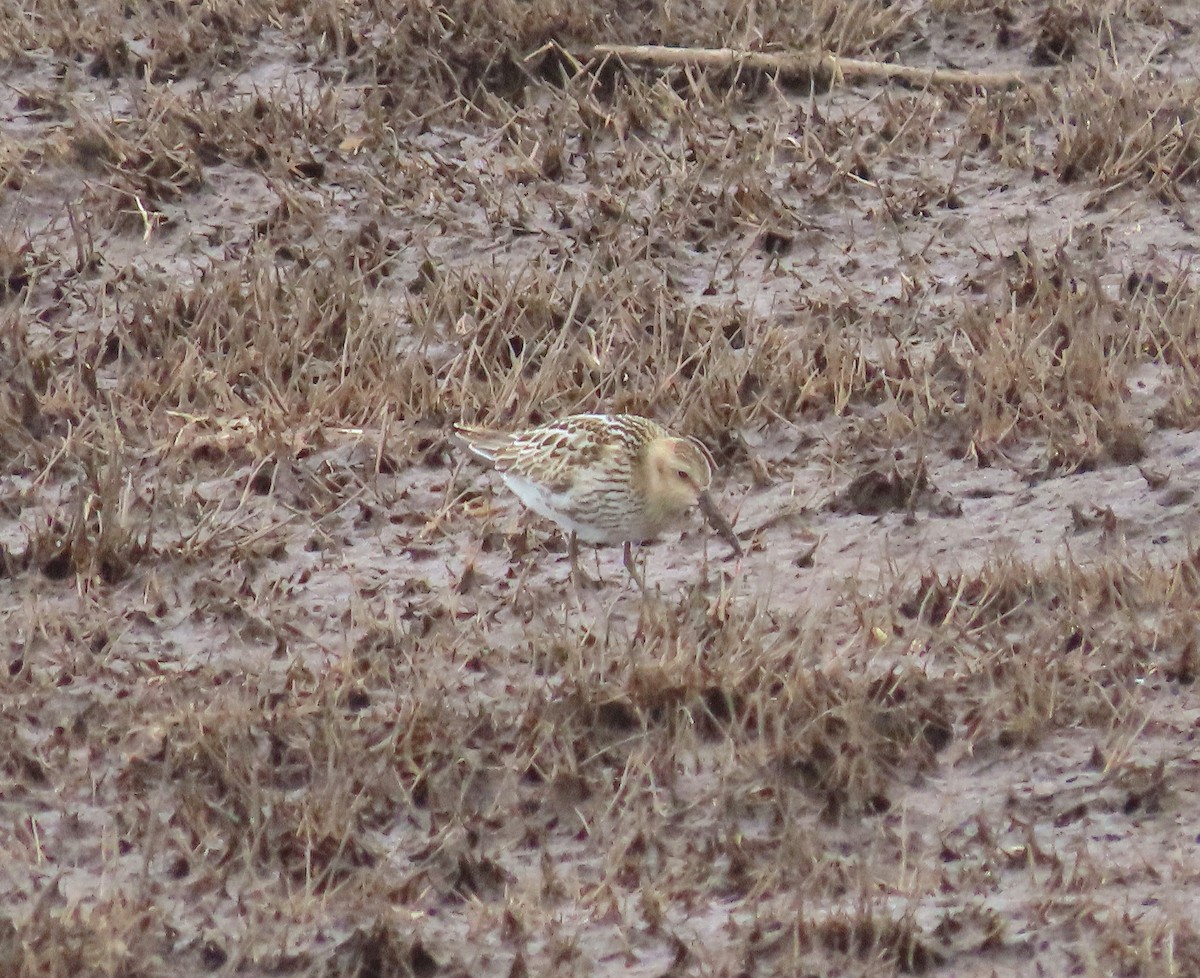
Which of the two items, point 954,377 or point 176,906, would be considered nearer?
point 176,906

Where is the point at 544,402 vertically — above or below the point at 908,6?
below

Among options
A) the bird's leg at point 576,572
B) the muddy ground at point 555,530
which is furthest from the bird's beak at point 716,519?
the bird's leg at point 576,572

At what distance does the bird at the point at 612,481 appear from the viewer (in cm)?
612

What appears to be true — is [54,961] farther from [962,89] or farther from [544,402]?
[962,89]

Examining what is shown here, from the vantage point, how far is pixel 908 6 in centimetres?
982

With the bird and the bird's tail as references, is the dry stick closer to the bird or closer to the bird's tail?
the bird's tail

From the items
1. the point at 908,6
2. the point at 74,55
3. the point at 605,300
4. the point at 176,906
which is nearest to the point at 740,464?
the point at 605,300

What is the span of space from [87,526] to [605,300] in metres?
2.40

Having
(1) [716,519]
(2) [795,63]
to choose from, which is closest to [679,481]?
(1) [716,519]

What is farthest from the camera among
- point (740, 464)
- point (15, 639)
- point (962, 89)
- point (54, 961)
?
point (962, 89)

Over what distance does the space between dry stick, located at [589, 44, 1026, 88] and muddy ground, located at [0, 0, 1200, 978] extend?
0.07 meters

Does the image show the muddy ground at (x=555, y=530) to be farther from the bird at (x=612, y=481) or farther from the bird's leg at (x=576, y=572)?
the bird at (x=612, y=481)

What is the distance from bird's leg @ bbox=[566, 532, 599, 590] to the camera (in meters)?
6.25

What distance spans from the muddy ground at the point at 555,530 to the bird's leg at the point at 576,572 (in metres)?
0.06
